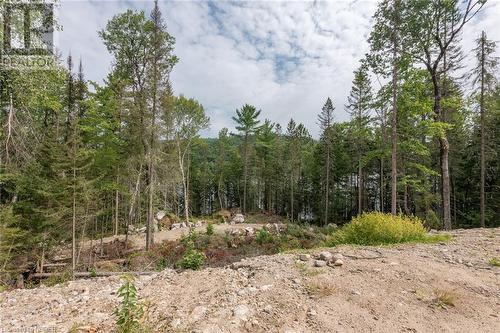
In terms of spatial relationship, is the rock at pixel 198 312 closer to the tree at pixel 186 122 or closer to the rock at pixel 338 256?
the rock at pixel 338 256

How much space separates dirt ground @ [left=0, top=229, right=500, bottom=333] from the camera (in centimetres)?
335

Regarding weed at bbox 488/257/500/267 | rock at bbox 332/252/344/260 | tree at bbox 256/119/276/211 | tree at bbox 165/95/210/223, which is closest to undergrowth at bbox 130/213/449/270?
weed at bbox 488/257/500/267

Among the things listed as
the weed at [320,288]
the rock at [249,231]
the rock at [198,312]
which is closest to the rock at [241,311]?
the rock at [198,312]

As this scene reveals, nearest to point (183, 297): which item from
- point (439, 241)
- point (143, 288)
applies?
point (143, 288)

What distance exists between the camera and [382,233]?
276 inches

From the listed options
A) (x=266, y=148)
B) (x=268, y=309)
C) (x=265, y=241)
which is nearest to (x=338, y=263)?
(x=268, y=309)

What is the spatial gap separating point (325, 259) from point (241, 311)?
7.59 feet

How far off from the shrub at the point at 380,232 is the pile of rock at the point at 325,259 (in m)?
2.09

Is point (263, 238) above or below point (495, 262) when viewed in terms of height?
below

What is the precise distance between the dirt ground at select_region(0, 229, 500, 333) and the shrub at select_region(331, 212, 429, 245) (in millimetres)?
1484

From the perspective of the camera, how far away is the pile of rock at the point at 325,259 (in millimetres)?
4988

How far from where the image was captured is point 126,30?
46.4 feet

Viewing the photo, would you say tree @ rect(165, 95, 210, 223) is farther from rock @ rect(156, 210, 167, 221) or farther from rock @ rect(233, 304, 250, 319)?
rock @ rect(233, 304, 250, 319)

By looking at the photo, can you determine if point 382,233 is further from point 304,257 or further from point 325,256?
point 304,257
